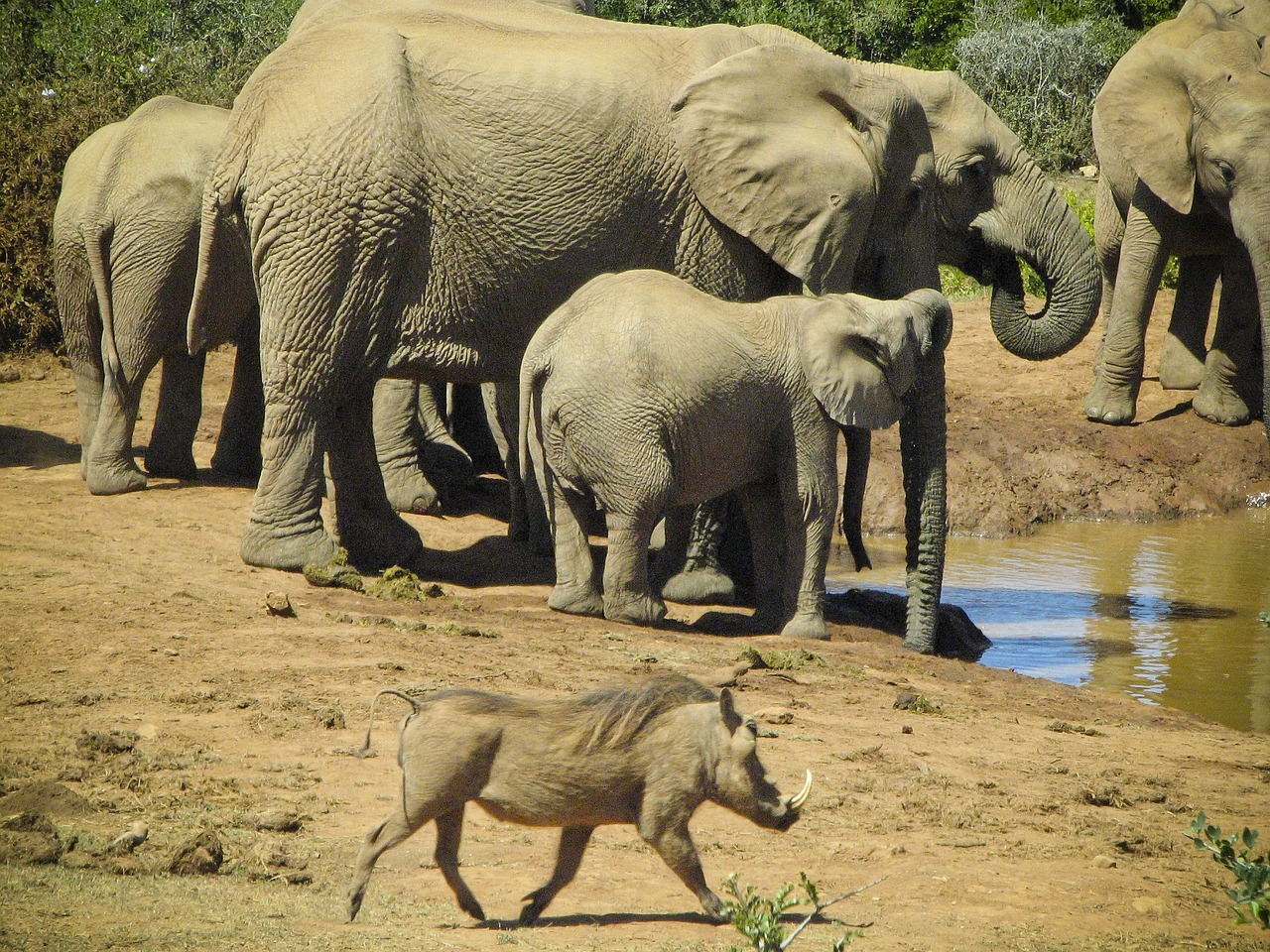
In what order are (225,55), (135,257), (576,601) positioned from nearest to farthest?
(576,601)
(135,257)
(225,55)

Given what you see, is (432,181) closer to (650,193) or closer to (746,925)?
(650,193)

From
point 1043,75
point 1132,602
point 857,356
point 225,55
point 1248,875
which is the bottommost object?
point 1132,602

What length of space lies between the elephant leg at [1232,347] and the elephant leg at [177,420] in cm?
828

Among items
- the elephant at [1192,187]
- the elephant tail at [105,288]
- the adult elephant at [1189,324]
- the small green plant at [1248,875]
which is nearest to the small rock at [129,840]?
the small green plant at [1248,875]

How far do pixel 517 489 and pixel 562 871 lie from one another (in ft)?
18.8

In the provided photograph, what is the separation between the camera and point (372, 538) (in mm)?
9422

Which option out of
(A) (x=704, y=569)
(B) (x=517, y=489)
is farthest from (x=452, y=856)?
(B) (x=517, y=489)

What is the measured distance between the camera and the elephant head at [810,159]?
896cm

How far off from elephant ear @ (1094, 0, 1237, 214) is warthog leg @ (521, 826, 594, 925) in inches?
392

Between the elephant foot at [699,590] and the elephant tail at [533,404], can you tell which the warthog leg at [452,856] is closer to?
the elephant tail at [533,404]

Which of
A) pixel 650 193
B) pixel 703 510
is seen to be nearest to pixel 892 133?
pixel 650 193

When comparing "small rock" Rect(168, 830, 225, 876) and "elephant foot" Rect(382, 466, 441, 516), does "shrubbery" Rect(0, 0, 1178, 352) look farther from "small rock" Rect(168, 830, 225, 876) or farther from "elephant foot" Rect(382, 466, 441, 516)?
"small rock" Rect(168, 830, 225, 876)

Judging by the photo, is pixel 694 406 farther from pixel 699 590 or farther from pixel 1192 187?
pixel 1192 187

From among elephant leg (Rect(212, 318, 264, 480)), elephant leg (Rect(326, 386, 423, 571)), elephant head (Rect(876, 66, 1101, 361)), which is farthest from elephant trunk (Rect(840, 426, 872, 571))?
elephant leg (Rect(212, 318, 264, 480))
